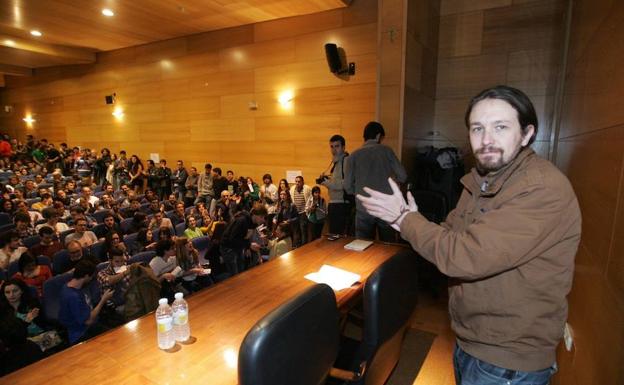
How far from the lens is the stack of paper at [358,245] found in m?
2.76

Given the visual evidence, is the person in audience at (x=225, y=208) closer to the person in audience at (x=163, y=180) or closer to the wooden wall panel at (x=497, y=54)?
the person in audience at (x=163, y=180)

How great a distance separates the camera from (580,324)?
1.49 m

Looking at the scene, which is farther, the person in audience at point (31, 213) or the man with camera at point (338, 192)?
the person in audience at point (31, 213)

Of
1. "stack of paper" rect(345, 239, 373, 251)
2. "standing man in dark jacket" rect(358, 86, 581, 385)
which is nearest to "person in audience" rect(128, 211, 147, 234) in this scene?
"stack of paper" rect(345, 239, 373, 251)

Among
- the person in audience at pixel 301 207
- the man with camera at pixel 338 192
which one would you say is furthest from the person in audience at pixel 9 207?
the man with camera at pixel 338 192

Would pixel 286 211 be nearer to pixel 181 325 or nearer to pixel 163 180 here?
pixel 163 180

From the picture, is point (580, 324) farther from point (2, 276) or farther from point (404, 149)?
point (2, 276)

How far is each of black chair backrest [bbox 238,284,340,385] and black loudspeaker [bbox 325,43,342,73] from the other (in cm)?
559

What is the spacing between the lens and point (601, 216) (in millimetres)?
1364

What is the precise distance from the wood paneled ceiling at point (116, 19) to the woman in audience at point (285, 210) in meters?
3.51

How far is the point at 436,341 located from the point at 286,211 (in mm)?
3590

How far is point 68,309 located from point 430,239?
9.28 feet

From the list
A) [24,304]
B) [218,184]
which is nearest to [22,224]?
[24,304]

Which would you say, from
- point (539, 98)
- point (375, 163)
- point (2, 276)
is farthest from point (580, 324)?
point (2, 276)
